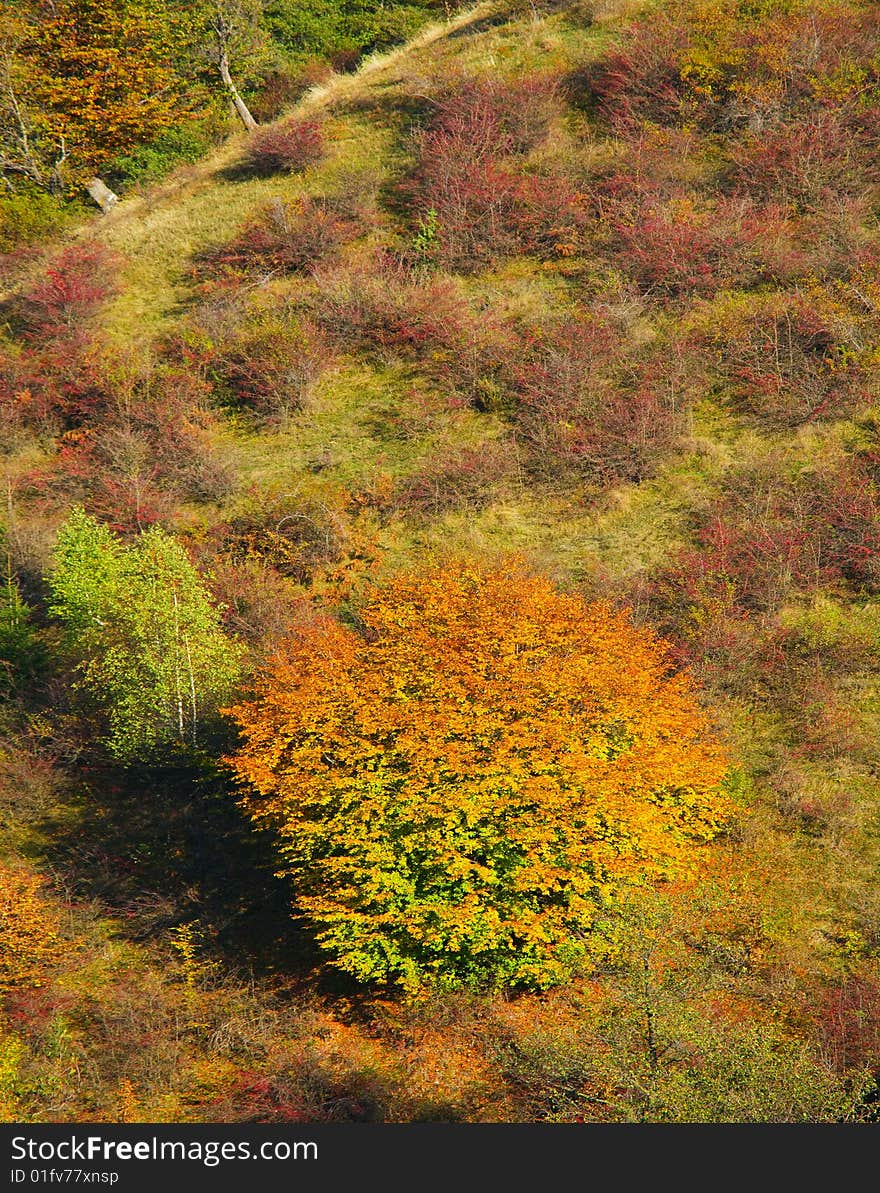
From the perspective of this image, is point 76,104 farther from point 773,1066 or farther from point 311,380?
point 773,1066

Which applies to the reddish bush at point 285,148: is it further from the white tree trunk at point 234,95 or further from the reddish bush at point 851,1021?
the reddish bush at point 851,1021

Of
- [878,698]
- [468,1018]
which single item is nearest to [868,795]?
[878,698]

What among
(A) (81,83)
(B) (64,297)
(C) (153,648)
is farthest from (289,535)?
(A) (81,83)

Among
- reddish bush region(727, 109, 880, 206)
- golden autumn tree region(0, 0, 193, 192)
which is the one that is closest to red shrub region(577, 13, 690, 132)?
reddish bush region(727, 109, 880, 206)

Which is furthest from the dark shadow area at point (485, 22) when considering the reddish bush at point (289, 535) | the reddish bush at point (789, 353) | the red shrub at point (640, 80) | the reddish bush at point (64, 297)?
the reddish bush at point (289, 535)

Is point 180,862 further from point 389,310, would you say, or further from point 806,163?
point 806,163

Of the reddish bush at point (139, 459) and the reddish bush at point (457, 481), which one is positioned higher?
the reddish bush at point (139, 459)
